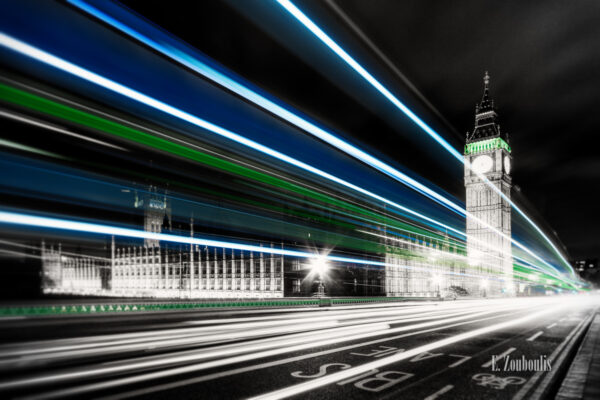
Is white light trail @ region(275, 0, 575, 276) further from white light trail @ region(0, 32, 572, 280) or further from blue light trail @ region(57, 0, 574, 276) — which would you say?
white light trail @ region(0, 32, 572, 280)

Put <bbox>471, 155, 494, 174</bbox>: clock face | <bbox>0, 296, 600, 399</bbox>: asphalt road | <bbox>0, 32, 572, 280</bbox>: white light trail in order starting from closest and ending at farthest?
<bbox>0, 296, 600, 399</bbox>: asphalt road → <bbox>0, 32, 572, 280</bbox>: white light trail → <bbox>471, 155, 494, 174</bbox>: clock face

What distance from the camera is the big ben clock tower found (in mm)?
109919

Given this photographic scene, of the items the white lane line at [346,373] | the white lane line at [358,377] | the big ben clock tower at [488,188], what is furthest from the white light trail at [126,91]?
the big ben clock tower at [488,188]

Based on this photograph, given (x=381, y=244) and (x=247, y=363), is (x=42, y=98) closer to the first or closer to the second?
(x=247, y=363)

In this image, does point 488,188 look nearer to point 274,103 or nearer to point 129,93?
point 274,103

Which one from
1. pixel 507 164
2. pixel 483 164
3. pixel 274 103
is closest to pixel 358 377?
pixel 274 103

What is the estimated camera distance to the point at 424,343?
1146 centimetres

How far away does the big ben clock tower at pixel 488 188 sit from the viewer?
110 meters

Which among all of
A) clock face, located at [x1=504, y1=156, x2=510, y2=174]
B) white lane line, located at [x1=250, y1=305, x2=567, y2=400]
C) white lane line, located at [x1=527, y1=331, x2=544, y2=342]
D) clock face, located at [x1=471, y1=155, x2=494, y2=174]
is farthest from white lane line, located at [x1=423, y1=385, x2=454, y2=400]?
clock face, located at [x1=504, y1=156, x2=510, y2=174]

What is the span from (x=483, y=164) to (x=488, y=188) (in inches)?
539

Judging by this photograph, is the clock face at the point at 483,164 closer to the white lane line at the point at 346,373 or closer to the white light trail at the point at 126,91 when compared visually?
the white light trail at the point at 126,91

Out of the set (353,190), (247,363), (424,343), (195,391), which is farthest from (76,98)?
(353,190)

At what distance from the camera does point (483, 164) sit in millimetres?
126625

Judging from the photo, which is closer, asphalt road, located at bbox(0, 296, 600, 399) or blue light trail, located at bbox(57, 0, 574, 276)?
asphalt road, located at bbox(0, 296, 600, 399)
